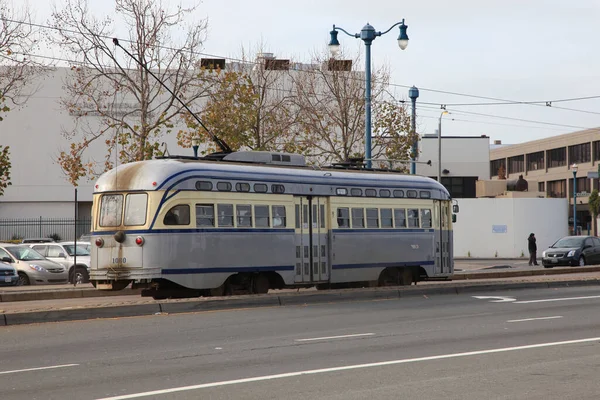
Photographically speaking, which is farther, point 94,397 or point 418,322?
point 418,322

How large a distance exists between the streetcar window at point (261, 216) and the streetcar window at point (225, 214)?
77 centimetres

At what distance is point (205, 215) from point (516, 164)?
101 m

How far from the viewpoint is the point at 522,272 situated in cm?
3466

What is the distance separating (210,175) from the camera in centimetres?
2088

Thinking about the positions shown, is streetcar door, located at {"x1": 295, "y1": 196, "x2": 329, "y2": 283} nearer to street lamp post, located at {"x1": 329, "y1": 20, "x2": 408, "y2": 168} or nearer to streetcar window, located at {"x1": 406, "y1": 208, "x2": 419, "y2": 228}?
streetcar window, located at {"x1": 406, "y1": 208, "x2": 419, "y2": 228}

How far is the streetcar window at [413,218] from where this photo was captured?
26.0m

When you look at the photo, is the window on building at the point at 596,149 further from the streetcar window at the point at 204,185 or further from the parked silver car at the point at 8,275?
the streetcar window at the point at 204,185

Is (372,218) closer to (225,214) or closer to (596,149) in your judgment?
(225,214)

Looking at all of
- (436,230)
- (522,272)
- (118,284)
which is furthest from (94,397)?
(522,272)

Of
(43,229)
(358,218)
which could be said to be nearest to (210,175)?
(358,218)

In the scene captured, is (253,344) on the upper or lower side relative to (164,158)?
lower

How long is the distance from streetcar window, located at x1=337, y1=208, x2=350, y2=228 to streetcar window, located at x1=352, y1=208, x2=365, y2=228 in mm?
228

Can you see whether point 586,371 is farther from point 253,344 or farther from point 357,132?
point 357,132

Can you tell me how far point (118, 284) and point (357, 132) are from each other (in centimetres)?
3163
